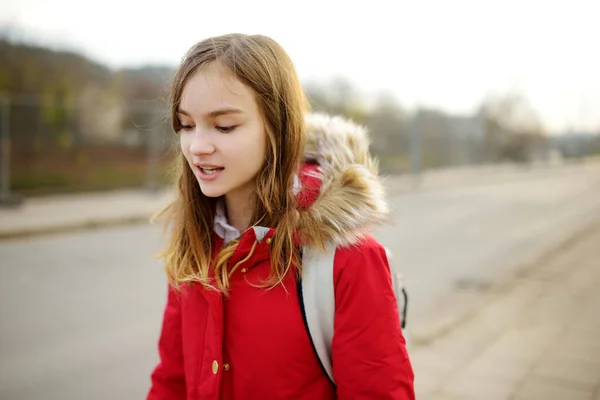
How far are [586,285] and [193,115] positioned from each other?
17.2ft

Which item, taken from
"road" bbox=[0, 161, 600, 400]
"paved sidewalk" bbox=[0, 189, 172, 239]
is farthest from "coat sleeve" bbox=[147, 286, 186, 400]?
"paved sidewalk" bbox=[0, 189, 172, 239]

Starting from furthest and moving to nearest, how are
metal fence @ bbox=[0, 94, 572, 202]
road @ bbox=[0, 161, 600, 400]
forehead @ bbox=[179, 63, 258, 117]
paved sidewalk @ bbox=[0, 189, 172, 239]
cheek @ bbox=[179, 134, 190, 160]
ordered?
1. metal fence @ bbox=[0, 94, 572, 202]
2. paved sidewalk @ bbox=[0, 189, 172, 239]
3. road @ bbox=[0, 161, 600, 400]
4. cheek @ bbox=[179, 134, 190, 160]
5. forehead @ bbox=[179, 63, 258, 117]

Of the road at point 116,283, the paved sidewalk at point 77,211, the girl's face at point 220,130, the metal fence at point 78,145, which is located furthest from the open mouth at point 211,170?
the metal fence at point 78,145

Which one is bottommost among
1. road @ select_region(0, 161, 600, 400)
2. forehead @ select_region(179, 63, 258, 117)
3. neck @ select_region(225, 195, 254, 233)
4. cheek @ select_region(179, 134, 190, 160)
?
road @ select_region(0, 161, 600, 400)

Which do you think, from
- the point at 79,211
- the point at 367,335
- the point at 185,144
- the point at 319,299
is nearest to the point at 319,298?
the point at 319,299

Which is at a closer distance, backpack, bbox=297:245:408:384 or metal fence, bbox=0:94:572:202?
backpack, bbox=297:245:408:384

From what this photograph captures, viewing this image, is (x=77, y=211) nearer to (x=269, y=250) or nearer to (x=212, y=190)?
(x=212, y=190)

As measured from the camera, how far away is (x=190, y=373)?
63.9 inches

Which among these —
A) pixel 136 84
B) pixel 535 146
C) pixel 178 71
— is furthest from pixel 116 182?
pixel 535 146

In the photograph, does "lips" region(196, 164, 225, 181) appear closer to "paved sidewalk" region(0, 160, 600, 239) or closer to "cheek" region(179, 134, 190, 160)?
"cheek" region(179, 134, 190, 160)

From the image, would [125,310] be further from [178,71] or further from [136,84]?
[136,84]

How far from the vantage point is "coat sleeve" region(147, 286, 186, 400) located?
176 centimetres

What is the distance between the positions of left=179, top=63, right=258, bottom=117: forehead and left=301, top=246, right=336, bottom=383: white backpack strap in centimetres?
45

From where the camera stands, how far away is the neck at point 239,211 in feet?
5.51
